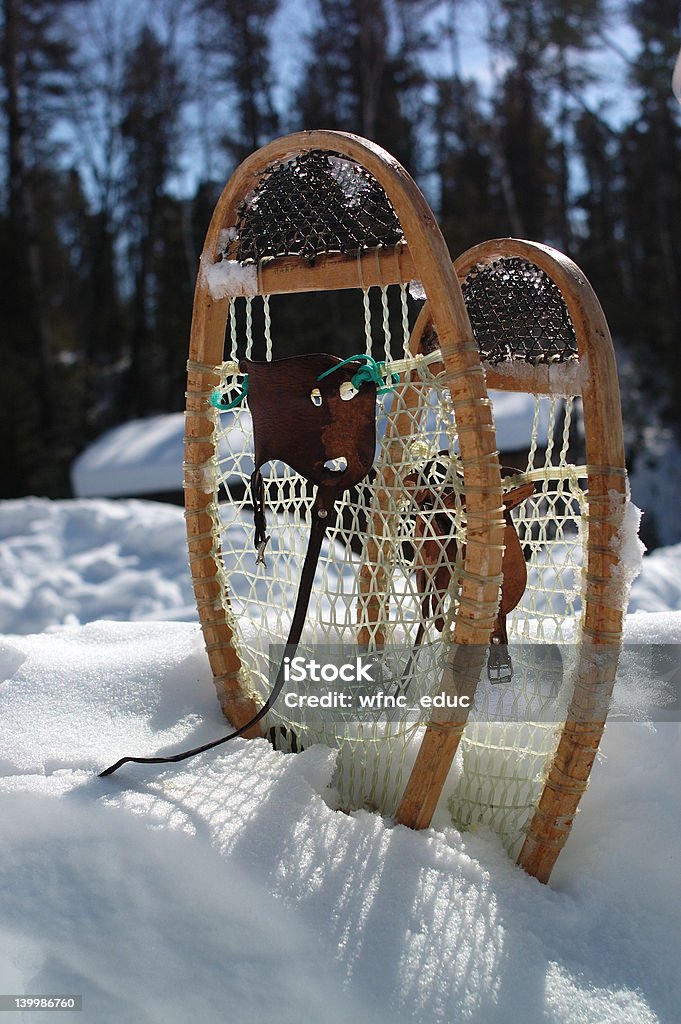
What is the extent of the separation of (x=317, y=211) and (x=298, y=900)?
3.72 ft

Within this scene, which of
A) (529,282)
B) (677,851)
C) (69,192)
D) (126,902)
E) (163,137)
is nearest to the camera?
(126,902)

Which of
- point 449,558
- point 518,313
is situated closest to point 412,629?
point 449,558

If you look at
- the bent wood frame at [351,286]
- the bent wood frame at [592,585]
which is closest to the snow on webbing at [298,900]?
the bent wood frame at [592,585]

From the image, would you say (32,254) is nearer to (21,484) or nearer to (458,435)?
(21,484)

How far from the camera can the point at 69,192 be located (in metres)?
14.3

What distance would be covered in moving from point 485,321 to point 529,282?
143mm

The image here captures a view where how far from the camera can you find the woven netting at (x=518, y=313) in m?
1.45

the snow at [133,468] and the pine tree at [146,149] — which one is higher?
the pine tree at [146,149]

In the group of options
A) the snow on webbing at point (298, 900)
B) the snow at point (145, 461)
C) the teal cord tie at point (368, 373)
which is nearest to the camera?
the snow on webbing at point (298, 900)

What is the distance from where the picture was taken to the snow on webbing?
3.34ft

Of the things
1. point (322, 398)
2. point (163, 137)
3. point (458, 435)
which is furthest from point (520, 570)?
point (163, 137)

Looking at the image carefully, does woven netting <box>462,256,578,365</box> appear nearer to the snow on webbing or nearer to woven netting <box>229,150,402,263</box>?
woven netting <box>229,150,402,263</box>

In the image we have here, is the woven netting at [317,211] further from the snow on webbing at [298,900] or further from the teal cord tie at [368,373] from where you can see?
the snow on webbing at [298,900]

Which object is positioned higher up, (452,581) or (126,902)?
(452,581)
